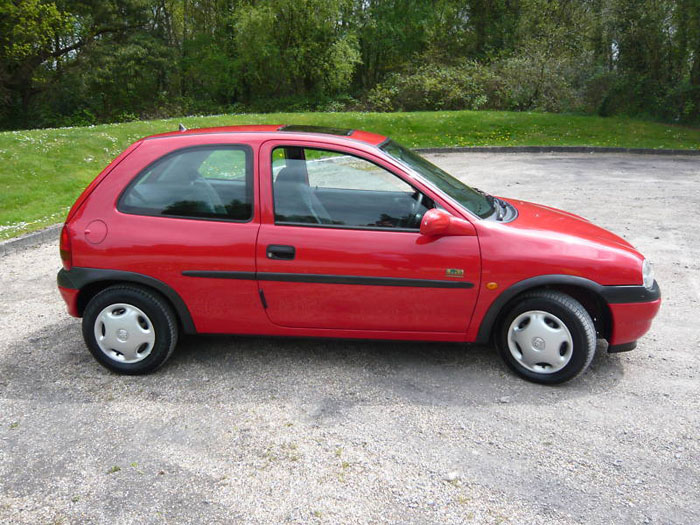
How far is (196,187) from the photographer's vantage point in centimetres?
419

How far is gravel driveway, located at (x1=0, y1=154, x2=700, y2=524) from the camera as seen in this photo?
294 centimetres

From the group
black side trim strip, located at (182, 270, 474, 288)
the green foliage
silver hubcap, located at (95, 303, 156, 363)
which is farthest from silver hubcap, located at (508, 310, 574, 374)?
the green foliage

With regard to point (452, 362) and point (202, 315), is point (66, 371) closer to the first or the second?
point (202, 315)

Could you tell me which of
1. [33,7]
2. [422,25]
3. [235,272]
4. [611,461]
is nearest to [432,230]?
[235,272]

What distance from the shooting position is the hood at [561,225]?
162 inches

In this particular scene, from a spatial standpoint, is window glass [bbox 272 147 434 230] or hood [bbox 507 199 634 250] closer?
window glass [bbox 272 147 434 230]

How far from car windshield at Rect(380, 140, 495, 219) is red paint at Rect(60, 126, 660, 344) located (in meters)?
0.15

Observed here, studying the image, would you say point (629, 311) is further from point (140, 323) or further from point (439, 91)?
point (439, 91)

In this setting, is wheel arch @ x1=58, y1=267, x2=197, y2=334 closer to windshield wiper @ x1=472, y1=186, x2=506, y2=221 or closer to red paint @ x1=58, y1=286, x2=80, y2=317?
red paint @ x1=58, y1=286, x2=80, y2=317

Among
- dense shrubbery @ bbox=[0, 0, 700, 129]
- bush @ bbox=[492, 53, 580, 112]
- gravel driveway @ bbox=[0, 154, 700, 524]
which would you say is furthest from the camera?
bush @ bbox=[492, 53, 580, 112]

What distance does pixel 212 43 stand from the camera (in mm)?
36688

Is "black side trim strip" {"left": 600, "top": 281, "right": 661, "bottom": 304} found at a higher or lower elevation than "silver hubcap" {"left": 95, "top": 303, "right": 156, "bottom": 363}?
higher

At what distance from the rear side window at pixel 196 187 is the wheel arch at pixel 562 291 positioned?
178 centimetres

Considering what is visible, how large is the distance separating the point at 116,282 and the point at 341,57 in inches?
1179
